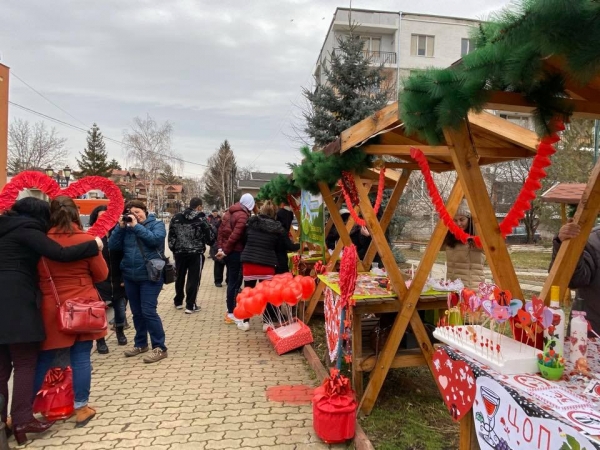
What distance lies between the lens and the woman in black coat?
3021 millimetres

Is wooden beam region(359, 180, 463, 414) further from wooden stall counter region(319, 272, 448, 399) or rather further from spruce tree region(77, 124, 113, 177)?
spruce tree region(77, 124, 113, 177)

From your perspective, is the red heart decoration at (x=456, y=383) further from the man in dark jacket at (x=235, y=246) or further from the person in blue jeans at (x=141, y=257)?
the man in dark jacket at (x=235, y=246)

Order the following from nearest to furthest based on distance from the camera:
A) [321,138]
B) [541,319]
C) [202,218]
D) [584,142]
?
1. [541,319]
2. [202,218]
3. [321,138]
4. [584,142]

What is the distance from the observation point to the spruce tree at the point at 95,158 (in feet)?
178

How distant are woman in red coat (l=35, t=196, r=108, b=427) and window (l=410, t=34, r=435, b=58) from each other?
26295mm

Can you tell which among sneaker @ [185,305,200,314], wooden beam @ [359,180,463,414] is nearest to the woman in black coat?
wooden beam @ [359,180,463,414]

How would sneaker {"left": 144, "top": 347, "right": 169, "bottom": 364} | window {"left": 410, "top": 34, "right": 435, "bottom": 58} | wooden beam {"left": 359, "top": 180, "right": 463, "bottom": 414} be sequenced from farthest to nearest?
1. window {"left": 410, "top": 34, "right": 435, "bottom": 58}
2. sneaker {"left": 144, "top": 347, "right": 169, "bottom": 364}
3. wooden beam {"left": 359, "top": 180, "right": 463, "bottom": 414}

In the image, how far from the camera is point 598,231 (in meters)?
2.93

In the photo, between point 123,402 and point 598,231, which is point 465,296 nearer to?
point 598,231

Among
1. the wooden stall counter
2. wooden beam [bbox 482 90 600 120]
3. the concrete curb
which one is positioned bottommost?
the concrete curb

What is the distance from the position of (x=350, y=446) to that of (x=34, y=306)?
2634 millimetres

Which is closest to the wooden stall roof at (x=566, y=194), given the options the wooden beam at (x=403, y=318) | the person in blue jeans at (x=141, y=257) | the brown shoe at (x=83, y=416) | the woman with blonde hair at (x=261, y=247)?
the wooden beam at (x=403, y=318)

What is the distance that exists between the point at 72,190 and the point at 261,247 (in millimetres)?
2922

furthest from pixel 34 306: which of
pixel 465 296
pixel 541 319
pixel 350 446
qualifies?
pixel 541 319
